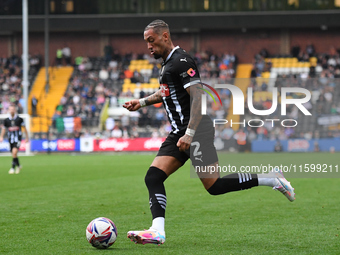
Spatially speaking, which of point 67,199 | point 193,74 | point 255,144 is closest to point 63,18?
point 255,144

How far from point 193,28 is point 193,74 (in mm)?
35647

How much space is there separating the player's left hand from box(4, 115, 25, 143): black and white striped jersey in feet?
42.5

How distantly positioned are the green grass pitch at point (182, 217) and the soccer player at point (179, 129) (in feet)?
1.87

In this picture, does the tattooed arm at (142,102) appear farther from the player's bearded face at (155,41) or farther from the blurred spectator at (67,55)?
the blurred spectator at (67,55)

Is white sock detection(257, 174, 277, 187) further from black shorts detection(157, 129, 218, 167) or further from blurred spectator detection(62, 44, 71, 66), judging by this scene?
blurred spectator detection(62, 44, 71, 66)

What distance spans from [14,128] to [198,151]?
12956 mm

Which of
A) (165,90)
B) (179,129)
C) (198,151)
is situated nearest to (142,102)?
(165,90)

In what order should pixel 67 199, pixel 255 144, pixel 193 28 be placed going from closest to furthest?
pixel 67 199
pixel 255 144
pixel 193 28

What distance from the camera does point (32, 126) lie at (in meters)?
30.2

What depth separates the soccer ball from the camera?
5840 millimetres

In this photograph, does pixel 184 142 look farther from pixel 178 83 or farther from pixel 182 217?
pixel 182 217

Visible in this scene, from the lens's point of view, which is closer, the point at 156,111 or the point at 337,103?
the point at 337,103

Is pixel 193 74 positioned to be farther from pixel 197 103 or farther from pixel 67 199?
pixel 67 199

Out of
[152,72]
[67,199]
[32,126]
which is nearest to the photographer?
[67,199]
